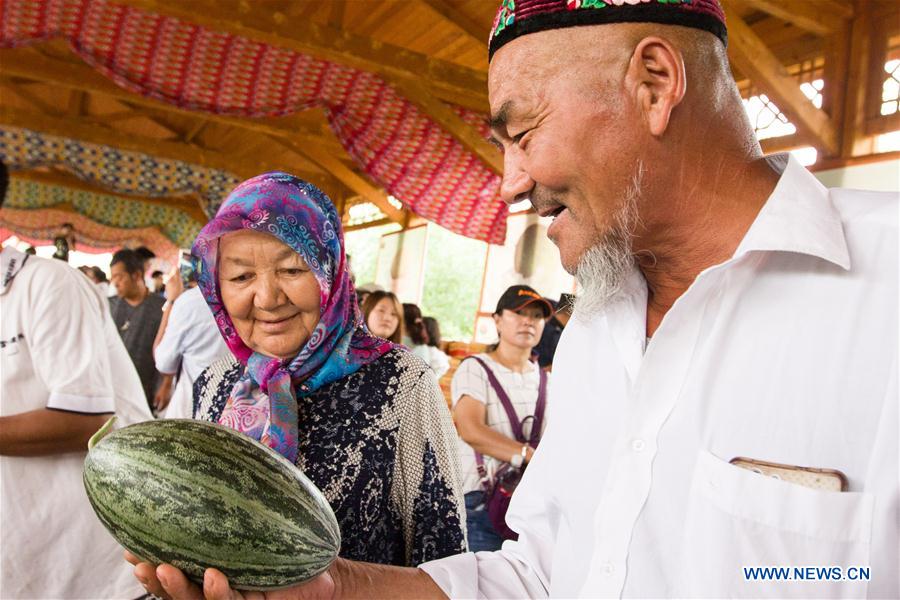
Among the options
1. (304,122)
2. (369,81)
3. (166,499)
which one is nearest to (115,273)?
(369,81)

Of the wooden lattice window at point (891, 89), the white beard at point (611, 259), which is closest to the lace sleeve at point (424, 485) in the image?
the white beard at point (611, 259)

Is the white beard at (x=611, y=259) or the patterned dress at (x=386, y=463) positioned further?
the patterned dress at (x=386, y=463)

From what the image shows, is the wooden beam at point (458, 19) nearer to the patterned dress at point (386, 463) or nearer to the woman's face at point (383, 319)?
the woman's face at point (383, 319)

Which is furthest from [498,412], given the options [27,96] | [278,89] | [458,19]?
[27,96]

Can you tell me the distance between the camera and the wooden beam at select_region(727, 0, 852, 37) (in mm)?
4613

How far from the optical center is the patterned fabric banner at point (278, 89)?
214 inches

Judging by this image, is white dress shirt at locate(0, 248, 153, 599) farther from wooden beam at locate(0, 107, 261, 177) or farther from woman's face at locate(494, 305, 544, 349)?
wooden beam at locate(0, 107, 261, 177)

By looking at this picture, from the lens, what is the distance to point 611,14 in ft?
3.86

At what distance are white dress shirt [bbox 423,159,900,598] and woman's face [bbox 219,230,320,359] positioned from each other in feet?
2.92

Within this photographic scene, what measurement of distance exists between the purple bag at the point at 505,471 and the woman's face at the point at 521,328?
0.19 m

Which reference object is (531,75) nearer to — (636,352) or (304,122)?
(636,352)

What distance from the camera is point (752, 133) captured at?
4.08 feet

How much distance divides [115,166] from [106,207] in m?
4.84

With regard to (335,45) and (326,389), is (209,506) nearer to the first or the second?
(326,389)
